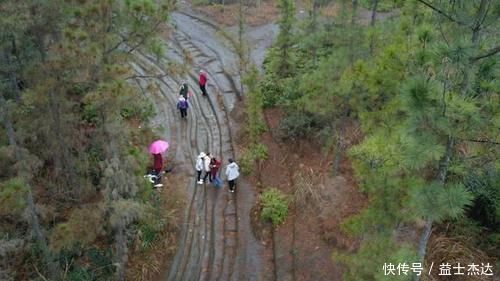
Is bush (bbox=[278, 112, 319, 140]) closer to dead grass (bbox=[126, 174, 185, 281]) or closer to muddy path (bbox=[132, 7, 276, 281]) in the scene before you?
muddy path (bbox=[132, 7, 276, 281])

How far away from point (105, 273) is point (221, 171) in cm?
578

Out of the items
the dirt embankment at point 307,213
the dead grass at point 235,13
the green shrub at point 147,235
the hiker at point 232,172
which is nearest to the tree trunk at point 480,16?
the dirt embankment at point 307,213

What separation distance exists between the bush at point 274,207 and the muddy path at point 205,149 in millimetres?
686

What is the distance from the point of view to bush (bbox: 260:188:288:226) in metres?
14.7

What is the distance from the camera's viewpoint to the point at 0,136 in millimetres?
11719

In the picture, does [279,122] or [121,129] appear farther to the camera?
[279,122]

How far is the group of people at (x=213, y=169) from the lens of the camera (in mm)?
15695

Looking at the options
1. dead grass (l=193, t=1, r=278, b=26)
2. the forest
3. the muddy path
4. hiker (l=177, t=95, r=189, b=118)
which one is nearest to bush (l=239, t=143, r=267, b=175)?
the forest

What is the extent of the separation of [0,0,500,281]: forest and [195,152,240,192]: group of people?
17.6 inches

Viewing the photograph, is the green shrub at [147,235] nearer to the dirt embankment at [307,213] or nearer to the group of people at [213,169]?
the group of people at [213,169]

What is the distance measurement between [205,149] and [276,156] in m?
2.91

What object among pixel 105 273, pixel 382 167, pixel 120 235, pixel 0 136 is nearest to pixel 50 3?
pixel 0 136

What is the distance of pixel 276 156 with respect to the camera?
17594 mm

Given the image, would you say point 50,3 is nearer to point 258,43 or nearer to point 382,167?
point 382,167
